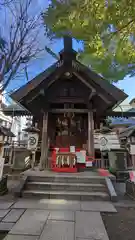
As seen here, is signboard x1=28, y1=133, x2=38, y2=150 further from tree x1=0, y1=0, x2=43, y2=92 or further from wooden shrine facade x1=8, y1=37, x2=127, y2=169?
tree x1=0, y1=0, x2=43, y2=92

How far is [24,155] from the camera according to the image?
7723 mm

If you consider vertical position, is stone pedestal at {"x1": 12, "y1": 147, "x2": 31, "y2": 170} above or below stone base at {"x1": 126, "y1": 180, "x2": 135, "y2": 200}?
above

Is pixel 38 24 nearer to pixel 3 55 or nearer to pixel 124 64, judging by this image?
pixel 3 55

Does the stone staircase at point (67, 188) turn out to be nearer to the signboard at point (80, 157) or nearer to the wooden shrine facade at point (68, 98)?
the signboard at point (80, 157)

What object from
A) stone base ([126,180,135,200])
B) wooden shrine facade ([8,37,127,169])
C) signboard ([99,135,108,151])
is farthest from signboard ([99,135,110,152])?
stone base ([126,180,135,200])

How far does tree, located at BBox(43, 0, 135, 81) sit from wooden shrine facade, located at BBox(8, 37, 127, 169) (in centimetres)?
535

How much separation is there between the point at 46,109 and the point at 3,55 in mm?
5547

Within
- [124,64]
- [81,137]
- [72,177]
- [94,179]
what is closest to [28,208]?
[72,177]

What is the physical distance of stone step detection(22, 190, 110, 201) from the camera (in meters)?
5.18

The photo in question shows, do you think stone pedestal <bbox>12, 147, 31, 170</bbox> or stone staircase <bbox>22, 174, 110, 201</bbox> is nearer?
stone staircase <bbox>22, 174, 110, 201</bbox>

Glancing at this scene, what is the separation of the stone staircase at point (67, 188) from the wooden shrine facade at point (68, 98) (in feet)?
6.64

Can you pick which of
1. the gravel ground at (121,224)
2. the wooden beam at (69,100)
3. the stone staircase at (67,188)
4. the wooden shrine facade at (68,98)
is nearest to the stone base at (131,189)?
the stone staircase at (67,188)

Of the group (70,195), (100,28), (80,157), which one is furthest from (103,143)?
(100,28)

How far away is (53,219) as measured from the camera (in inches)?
145
